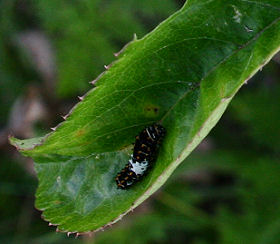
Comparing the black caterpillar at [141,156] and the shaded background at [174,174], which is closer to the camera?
the black caterpillar at [141,156]

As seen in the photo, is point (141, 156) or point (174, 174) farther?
point (174, 174)

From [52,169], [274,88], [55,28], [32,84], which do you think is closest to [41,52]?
[32,84]

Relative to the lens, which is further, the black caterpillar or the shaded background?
the shaded background

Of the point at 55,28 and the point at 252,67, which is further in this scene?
the point at 55,28

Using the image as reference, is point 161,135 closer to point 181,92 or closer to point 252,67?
point 181,92

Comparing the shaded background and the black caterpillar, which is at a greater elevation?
the black caterpillar
